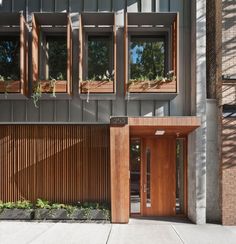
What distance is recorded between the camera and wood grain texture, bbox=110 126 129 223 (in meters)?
12.6

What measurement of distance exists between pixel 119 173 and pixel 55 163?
7.35ft

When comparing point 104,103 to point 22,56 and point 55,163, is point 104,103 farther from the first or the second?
point 22,56

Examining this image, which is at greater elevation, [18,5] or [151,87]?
[18,5]

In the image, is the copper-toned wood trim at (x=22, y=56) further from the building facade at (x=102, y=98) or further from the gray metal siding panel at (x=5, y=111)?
the gray metal siding panel at (x=5, y=111)

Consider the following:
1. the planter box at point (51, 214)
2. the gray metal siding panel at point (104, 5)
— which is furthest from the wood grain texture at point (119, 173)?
the gray metal siding panel at point (104, 5)

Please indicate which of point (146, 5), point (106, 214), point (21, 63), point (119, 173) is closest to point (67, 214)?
point (106, 214)

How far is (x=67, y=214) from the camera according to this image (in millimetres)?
12789

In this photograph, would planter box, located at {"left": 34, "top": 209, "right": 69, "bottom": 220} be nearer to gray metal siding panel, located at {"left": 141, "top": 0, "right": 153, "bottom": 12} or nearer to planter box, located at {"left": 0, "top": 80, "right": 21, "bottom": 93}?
planter box, located at {"left": 0, "top": 80, "right": 21, "bottom": 93}

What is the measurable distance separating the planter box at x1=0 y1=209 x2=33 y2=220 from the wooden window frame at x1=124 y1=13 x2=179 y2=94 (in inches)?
183

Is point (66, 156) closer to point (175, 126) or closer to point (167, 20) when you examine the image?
point (175, 126)

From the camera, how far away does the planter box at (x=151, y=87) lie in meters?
12.9

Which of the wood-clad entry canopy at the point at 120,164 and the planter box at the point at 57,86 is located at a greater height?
the planter box at the point at 57,86

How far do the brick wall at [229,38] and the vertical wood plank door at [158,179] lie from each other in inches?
125

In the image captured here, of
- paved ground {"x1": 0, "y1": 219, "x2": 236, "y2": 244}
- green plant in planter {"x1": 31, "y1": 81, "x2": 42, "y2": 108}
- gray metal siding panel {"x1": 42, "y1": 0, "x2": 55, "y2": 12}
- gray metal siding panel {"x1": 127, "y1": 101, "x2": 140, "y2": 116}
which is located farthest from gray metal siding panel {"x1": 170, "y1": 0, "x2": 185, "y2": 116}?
green plant in planter {"x1": 31, "y1": 81, "x2": 42, "y2": 108}
